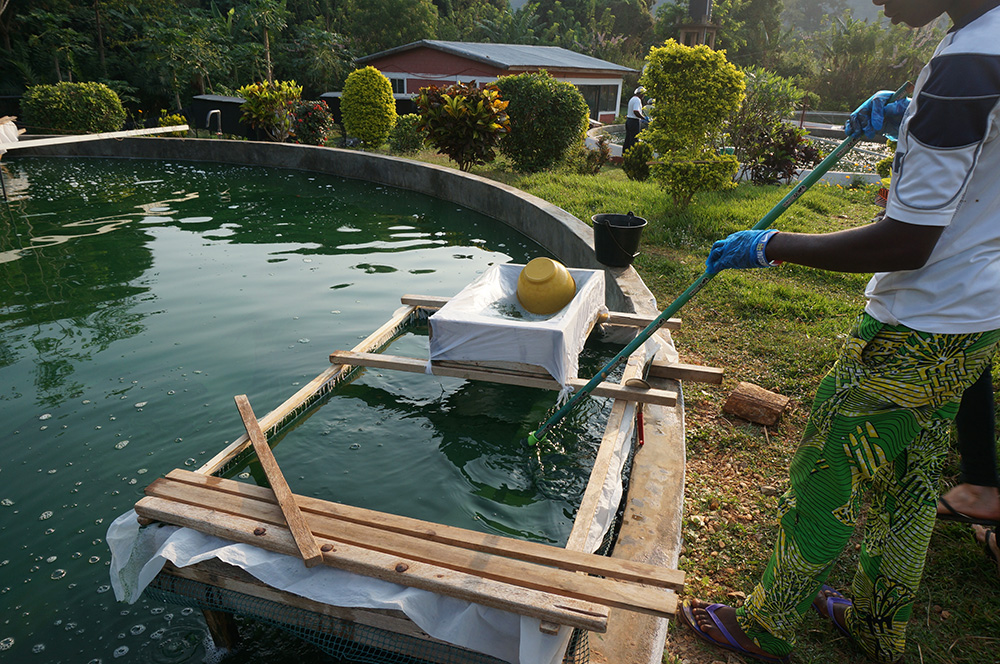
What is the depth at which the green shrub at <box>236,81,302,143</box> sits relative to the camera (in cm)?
1473

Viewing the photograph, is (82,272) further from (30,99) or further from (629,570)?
(30,99)

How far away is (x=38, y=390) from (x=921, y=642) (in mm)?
5791

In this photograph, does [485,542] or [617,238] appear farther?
[617,238]

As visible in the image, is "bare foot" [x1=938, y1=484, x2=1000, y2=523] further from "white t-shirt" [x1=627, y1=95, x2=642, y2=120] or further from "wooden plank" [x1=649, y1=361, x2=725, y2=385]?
"white t-shirt" [x1=627, y1=95, x2=642, y2=120]

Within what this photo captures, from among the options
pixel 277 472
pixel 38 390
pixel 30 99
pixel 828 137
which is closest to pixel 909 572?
pixel 277 472

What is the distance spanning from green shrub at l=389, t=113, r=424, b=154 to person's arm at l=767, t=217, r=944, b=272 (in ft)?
43.4

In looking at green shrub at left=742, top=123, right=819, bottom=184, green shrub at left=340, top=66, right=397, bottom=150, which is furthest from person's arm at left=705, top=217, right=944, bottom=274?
green shrub at left=340, top=66, right=397, bottom=150

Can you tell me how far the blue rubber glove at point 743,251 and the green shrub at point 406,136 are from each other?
12752mm

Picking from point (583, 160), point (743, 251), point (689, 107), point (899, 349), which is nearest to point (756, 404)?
point (743, 251)

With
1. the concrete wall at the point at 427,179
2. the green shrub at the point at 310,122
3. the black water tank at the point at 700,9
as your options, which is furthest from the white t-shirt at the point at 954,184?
the black water tank at the point at 700,9

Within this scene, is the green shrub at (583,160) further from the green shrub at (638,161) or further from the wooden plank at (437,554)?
the wooden plank at (437,554)

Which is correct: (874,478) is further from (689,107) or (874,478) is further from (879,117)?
(689,107)

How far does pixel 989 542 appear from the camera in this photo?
266 centimetres

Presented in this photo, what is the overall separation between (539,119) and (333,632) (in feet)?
36.2
